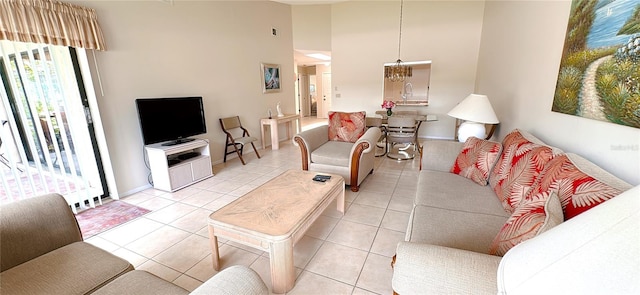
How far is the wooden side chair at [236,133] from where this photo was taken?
4121 mm

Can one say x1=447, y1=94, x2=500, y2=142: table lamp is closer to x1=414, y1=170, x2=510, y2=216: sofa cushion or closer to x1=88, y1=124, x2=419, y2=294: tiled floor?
x1=414, y1=170, x2=510, y2=216: sofa cushion

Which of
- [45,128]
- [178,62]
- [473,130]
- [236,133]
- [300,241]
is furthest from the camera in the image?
[236,133]

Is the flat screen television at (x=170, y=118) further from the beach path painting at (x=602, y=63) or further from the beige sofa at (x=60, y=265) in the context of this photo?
the beach path painting at (x=602, y=63)

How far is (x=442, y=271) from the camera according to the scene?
3.15ft

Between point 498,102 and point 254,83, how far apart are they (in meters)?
3.89

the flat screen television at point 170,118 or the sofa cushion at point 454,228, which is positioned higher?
the flat screen television at point 170,118

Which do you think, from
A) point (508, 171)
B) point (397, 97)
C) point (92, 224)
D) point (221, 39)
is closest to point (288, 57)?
point (221, 39)

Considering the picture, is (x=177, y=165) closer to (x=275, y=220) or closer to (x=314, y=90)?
(x=275, y=220)

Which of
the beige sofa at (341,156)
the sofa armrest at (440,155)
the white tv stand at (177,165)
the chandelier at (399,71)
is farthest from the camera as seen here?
the chandelier at (399,71)

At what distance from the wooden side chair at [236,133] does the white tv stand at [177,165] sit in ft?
2.13

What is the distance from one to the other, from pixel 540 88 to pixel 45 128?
176 inches

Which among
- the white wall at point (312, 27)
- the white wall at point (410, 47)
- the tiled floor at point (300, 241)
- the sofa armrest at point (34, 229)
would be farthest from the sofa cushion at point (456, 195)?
the white wall at point (312, 27)

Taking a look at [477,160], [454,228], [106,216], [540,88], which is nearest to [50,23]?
[106,216]

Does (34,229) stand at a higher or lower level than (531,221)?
lower
